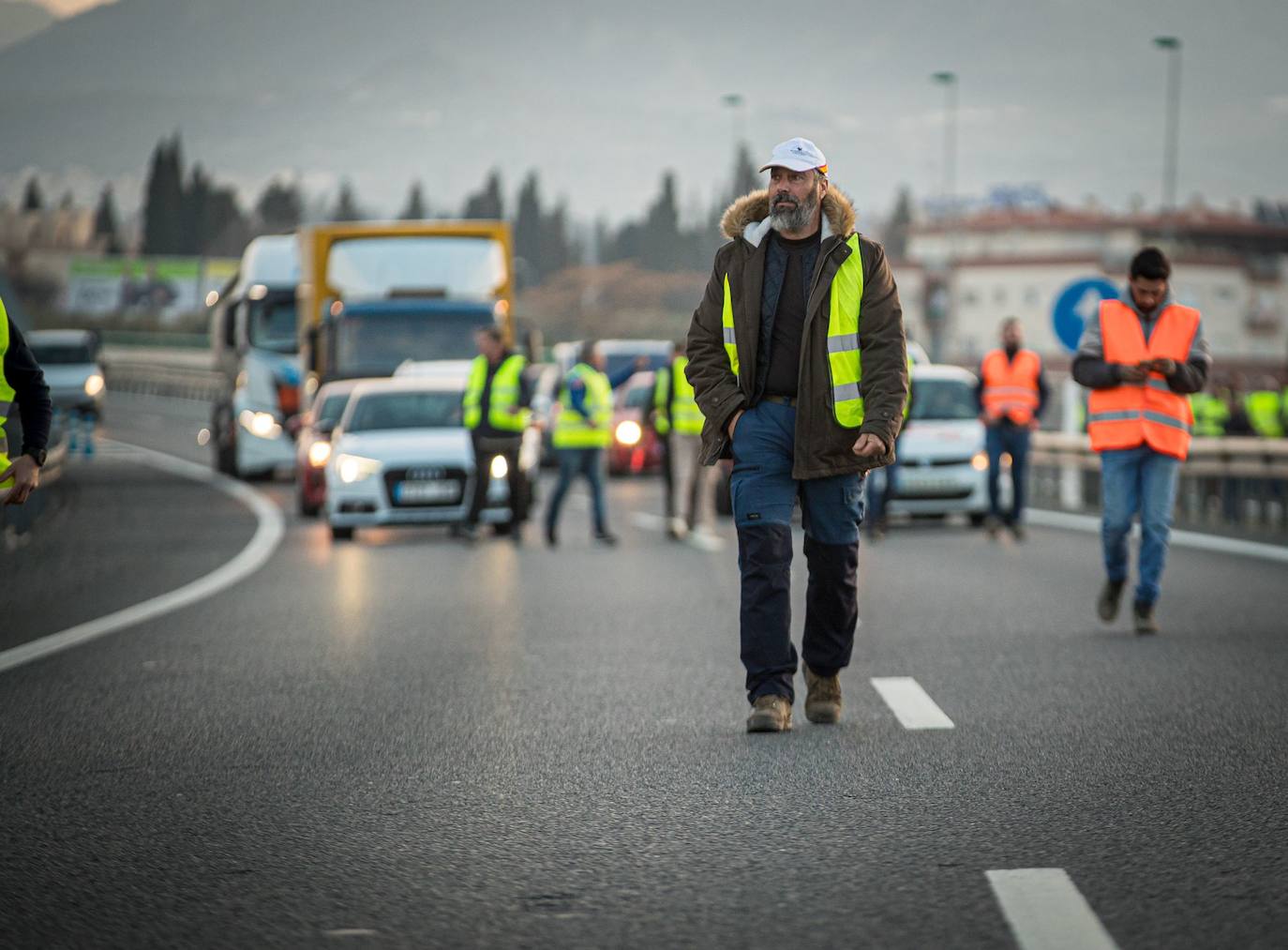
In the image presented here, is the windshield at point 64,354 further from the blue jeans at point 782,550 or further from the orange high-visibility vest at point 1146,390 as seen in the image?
the blue jeans at point 782,550

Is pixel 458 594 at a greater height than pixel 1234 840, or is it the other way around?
pixel 1234 840

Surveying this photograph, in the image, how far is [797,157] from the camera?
7328 millimetres

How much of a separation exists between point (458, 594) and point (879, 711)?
6.01 m

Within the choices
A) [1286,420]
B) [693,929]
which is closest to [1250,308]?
[1286,420]

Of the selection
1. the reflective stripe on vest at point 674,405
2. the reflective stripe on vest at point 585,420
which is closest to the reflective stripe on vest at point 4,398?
the reflective stripe on vest at point 585,420

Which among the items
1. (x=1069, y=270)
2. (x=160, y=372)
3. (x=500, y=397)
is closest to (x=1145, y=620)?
(x=500, y=397)

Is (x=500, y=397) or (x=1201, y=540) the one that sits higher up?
(x=500, y=397)

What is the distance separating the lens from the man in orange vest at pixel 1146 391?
10.5 m

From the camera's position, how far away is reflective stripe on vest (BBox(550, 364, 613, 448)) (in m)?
18.8

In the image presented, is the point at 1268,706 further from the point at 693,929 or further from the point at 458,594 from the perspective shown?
the point at 458,594

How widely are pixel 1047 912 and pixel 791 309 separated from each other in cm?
318

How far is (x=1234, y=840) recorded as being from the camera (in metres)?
5.41

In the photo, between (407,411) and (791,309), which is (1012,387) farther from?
(791,309)

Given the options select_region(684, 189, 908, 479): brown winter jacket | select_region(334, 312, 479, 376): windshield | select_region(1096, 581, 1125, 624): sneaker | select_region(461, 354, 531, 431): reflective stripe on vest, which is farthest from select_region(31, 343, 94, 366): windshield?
select_region(684, 189, 908, 479): brown winter jacket
